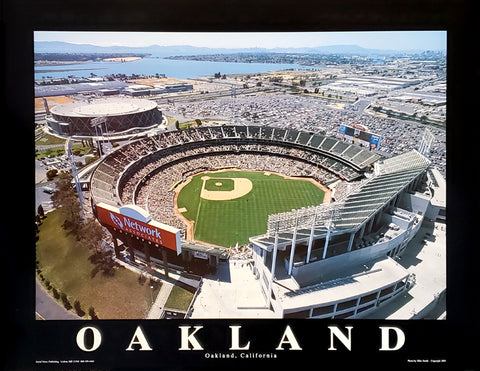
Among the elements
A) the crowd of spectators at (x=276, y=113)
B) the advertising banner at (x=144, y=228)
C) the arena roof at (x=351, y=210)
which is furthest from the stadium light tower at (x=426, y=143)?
the advertising banner at (x=144, y=228)

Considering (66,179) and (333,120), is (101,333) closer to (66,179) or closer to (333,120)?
(66,179)

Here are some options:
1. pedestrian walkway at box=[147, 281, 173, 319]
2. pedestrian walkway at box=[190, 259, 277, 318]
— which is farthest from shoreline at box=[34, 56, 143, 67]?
pedestrian walkway at box=[147, 281, 173, 319]

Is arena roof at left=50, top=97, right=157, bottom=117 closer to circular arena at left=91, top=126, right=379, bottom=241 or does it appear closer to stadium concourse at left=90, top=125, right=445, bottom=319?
circular arena at left=91, top=126, right=379, bottom=241

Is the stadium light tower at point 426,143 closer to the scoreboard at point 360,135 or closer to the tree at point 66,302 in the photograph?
the scoreboard at point 360,135

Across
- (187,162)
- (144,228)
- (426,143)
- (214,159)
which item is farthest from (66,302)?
(214,159)

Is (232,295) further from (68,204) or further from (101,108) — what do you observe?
(101,108)
